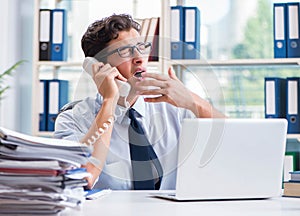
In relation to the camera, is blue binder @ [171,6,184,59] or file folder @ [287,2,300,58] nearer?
file folder @ [287,2,300,58]

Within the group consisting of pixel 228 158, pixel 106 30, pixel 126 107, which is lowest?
pixel 228 158

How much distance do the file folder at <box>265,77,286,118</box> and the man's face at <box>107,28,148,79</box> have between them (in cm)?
126

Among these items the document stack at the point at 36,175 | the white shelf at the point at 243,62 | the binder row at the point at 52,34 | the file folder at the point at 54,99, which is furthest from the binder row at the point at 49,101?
the document stack at the point at 36,175

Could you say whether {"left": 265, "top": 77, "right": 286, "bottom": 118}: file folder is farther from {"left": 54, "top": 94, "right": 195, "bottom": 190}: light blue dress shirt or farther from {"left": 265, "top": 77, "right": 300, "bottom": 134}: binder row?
{"left": 54, "top": 94, "right": 195, "bottom": 190}: light blue dress shirt

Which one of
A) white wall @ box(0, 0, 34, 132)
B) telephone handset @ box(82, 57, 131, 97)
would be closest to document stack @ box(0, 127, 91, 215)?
telephone handset @ box(82, 57, 131, 97)

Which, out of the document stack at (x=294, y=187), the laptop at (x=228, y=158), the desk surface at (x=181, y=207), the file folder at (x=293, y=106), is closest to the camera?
the desk surface at (x=181, y=207)

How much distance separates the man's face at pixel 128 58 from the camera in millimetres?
2021

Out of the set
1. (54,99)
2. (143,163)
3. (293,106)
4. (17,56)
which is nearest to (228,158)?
(143,163)

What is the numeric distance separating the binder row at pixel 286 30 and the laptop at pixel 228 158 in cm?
164

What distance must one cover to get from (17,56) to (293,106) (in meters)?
1.69

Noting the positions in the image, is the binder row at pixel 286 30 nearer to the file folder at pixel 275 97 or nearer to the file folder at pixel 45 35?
the file folder at pixel 275 97

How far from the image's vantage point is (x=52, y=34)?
3363 mm

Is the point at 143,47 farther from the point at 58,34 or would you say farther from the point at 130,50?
the point at 58,34

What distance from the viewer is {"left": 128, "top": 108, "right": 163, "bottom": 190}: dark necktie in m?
1.98
